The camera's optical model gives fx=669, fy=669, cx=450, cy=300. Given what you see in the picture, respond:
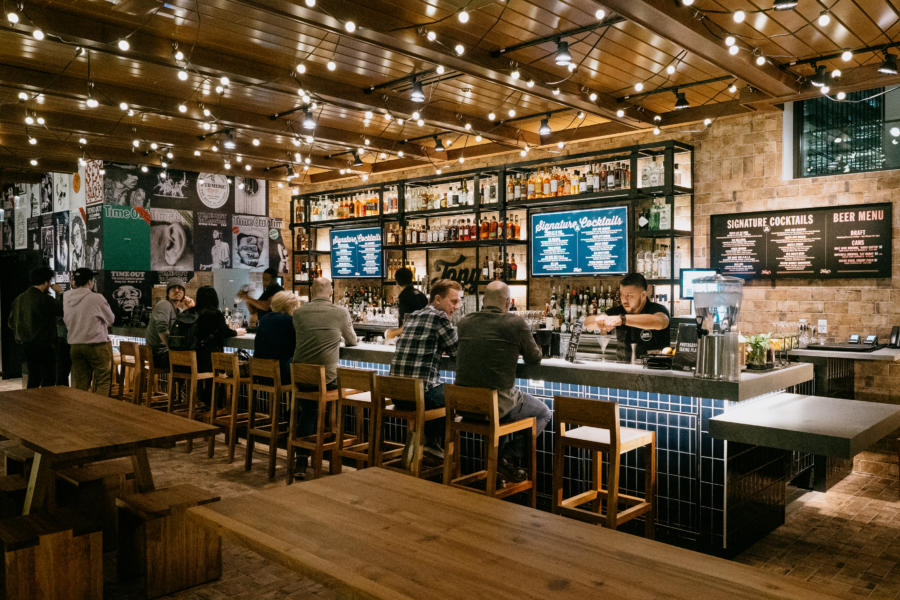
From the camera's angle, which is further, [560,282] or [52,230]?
[52,230]

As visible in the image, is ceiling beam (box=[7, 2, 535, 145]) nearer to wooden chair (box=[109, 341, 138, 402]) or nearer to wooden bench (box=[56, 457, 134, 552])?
wooden bench (box=[56, 457, 134, 552])

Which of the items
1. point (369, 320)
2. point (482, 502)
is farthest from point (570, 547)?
point (369, 320)

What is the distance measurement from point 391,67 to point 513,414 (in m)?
3.17

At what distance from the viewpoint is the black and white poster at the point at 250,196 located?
400 inches

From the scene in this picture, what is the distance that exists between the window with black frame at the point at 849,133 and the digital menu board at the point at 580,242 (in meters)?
1.80

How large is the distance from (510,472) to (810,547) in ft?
5.98

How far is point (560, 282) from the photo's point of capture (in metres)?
7.96

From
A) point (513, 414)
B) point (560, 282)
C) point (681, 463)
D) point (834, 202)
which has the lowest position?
point (681, 463)

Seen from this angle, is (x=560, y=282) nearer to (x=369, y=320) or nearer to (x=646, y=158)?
(x=646, y=158)

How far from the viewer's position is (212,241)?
9773 millimetres

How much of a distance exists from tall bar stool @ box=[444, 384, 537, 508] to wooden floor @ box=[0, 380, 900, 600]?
0.98m

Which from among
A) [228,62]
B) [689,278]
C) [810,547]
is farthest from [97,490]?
[689,278]

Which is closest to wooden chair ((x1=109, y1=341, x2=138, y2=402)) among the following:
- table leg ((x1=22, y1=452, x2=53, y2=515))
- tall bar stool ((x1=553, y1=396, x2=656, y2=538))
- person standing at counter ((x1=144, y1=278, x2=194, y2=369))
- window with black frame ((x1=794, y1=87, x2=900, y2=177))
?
person standing at counter ((x1=144, y1=278, x2=194, y2=369))

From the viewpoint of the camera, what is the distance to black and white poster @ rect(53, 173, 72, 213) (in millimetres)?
9734
